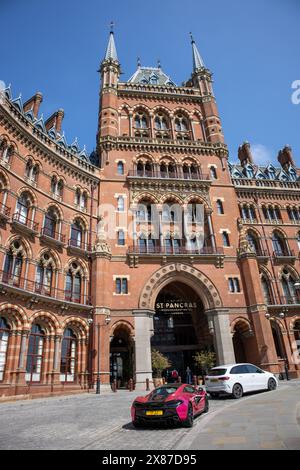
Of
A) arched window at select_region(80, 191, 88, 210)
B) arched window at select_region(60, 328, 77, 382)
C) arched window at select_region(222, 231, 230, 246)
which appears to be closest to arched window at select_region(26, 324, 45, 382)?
arched window at select_region(60, 328, 77, 382)

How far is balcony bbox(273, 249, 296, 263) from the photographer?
34.8m

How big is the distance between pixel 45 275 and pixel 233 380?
16.9 m

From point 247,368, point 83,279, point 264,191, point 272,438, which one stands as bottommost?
point 272,438

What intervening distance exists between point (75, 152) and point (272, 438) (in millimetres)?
30917

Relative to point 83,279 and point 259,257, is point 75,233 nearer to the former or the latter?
point 83,279

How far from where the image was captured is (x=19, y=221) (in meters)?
24.0

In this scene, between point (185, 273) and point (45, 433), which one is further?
point (185, 273)

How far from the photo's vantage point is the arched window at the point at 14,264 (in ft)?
73.5

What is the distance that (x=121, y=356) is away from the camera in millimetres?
30781

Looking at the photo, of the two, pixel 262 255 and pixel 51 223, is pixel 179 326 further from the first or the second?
pixel 51 223

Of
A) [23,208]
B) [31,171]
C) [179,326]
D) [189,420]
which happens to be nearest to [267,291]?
[179,326]

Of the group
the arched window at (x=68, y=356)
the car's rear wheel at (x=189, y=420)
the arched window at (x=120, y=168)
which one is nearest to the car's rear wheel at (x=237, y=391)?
the car's rear wheel at (x=189, y=420)

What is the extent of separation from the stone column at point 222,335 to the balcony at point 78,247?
1324 cm
